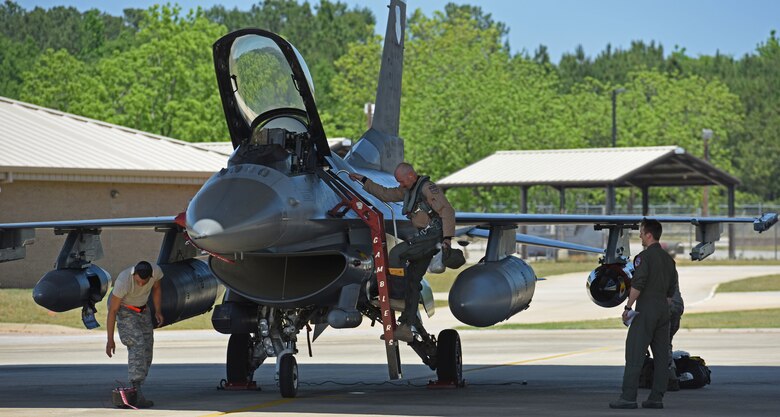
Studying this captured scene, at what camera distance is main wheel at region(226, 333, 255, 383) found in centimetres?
1591

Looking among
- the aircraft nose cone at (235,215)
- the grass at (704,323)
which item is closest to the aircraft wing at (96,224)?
the aircraft nose cone at (235,215)

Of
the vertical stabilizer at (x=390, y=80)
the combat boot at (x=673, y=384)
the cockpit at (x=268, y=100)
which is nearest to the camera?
the cockpit at (x=268, y=100)

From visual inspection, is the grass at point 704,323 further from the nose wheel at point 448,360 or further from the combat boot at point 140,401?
A: the combat boot at point 140,401

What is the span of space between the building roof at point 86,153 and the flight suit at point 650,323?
25.0 metres

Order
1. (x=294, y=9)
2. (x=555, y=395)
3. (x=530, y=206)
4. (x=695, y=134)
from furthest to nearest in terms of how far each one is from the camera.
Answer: (x=294, y=9) → (x=695, y=134) → (x=530, y=206) → (x=555, y=395)

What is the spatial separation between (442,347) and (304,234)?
10.5 feet

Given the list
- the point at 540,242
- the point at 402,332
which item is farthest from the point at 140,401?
the point at 540,242

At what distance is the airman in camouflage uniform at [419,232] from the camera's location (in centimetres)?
1418

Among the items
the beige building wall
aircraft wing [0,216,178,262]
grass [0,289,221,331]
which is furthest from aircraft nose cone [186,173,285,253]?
the beige building wall

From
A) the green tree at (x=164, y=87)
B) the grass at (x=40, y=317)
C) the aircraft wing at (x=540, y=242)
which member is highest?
the green tree at (x=164, y=87)

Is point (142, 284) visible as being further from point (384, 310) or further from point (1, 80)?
point (1, 80)

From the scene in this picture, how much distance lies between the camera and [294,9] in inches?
6220

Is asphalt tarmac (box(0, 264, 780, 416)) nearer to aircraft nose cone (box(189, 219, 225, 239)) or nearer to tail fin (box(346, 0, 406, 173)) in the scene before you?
aircraft nose cone (box(189, 219, 225, 239))

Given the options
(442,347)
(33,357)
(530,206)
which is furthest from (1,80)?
(442,347)
